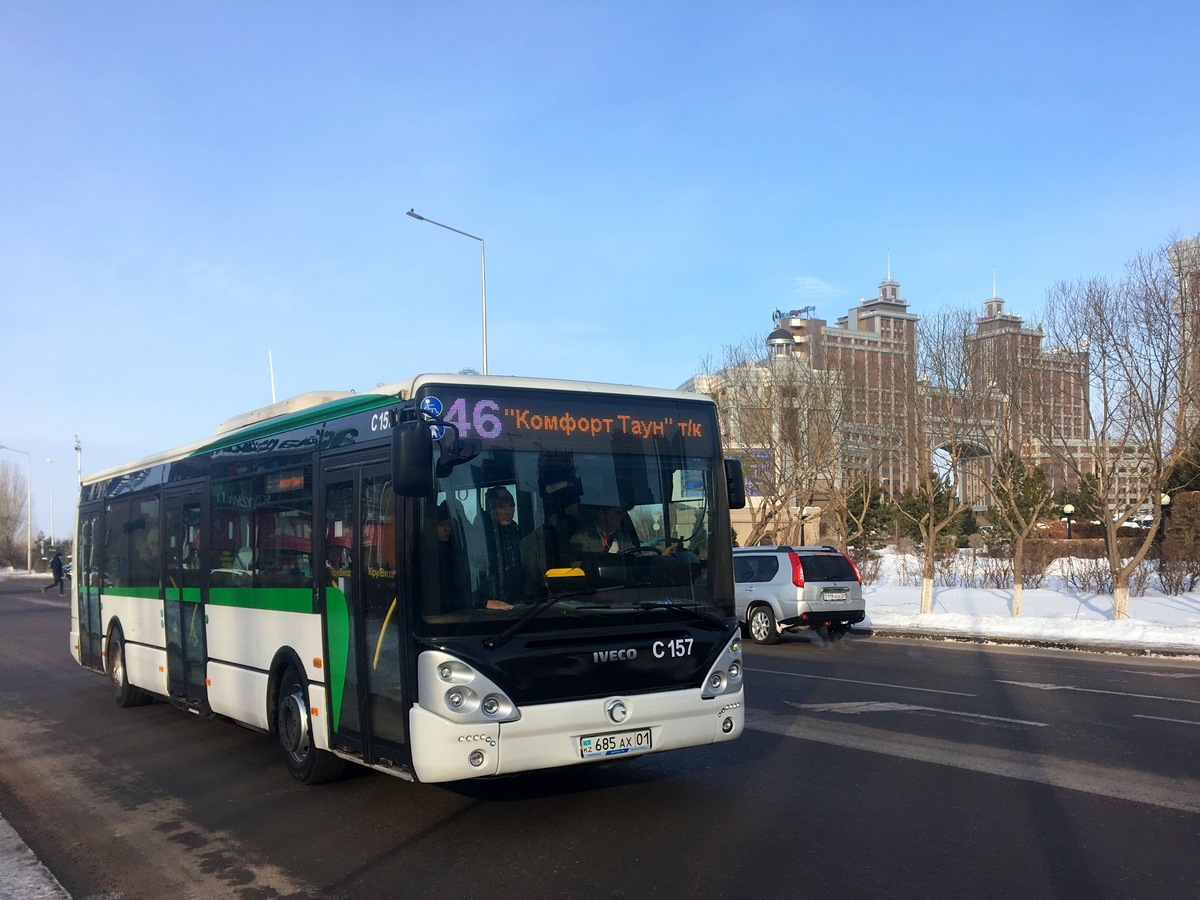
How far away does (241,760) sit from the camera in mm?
9617

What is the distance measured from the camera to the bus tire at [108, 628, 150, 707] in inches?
508

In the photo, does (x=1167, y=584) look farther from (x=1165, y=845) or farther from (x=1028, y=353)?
(x=1165, y=845)

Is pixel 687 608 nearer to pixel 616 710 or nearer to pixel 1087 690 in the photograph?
pixel 616 710

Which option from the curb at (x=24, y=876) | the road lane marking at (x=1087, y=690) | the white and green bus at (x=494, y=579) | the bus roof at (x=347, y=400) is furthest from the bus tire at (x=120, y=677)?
the road lane marking at (x=1087, y=690)

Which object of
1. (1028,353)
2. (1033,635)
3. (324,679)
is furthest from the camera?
(1028,353)

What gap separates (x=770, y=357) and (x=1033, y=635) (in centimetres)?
1693

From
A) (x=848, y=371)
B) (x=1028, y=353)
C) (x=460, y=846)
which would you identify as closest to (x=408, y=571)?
(x=460, y=846)

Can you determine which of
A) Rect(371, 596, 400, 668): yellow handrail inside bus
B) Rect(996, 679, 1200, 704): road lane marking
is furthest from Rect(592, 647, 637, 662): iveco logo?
Rect(996, 679, 1200, 704): road lane marking

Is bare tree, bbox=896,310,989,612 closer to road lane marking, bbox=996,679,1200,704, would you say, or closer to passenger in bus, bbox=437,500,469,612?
road lane marking, bbox=996,679,1200,704

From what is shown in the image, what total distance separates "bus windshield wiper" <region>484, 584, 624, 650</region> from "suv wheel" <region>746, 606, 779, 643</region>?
13.4 metres

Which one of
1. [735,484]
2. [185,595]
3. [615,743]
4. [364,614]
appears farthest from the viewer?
[185,595]

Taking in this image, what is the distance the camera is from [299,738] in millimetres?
8359

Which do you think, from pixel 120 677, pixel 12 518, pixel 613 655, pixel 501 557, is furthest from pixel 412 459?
pixel 12 518

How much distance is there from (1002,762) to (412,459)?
525cm
